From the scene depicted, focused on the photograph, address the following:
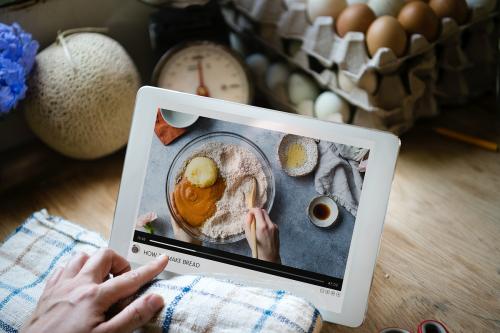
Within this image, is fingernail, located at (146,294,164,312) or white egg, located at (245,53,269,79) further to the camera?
white egg, located at (245,53,269,79)

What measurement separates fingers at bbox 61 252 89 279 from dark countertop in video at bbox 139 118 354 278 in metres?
0.11

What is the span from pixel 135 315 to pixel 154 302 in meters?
0.03

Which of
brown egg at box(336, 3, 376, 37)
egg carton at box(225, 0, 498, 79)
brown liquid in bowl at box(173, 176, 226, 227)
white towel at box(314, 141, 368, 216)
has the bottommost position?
brown liquid in bowl at box(173, 176, 226, 227)

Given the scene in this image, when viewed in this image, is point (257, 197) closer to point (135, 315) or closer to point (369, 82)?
point (135, 315)

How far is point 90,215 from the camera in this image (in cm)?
95

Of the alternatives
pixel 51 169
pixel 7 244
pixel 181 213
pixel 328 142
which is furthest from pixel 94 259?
pixel 51 169

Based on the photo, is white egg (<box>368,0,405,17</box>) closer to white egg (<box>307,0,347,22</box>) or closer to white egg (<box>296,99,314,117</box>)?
white egg (<box>307,0,347,22</box>)

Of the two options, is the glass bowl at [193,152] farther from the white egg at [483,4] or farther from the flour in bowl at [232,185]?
the white egg at [483,4]

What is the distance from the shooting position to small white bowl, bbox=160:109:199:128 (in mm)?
746

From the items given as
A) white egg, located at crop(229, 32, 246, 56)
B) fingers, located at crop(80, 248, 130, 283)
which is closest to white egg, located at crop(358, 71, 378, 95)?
white egg, located at crop(229, 32, 246, 56)

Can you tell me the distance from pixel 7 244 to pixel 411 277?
0.71 m

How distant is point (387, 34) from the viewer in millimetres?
918

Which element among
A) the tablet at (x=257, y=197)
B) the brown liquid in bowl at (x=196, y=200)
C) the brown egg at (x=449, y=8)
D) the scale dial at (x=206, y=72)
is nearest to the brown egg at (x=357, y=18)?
the brown egg at (x=449, y=8)

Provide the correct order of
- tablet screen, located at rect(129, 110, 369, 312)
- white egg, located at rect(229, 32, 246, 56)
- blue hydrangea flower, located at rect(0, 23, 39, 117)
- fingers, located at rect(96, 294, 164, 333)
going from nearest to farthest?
fingers, located at rect(96, 294, 164, 333) → tablet screen, located at rect(129, 110, 369, 312) → blue hydrangea flower, located at rect(0, 23, 39, 117) → white egg, located at rect(229, 32, 246, 56)
